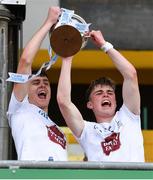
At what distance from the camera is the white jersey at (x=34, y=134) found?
163 inches

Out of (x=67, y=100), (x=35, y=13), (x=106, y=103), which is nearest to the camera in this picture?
(x=67, y=100)

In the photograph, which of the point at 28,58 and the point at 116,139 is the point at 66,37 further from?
the point at 116,139

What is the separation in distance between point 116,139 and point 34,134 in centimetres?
53

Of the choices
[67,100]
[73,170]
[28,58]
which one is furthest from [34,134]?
[73,170]

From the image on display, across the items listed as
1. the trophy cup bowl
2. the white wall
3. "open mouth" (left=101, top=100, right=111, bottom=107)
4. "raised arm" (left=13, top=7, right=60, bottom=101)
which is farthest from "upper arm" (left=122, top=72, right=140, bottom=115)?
the white wall

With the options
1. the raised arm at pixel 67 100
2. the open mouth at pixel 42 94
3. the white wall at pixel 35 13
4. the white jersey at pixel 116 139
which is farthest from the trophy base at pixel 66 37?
the white wall at pixel 35 13

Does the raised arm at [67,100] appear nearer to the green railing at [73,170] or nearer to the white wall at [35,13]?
the green railing at [73,170]

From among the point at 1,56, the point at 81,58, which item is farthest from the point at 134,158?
the point at 81,58

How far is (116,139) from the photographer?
4.19 m

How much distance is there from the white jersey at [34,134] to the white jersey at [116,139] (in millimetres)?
180

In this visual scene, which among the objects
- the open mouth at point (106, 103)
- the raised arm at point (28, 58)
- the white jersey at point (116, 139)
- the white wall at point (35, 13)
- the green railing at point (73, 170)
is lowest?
the green railing at point (73, 170)

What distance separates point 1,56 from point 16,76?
0.63 meters

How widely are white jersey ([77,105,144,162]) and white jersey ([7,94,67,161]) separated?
0.18 meters

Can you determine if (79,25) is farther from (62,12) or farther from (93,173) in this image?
(93,173)
